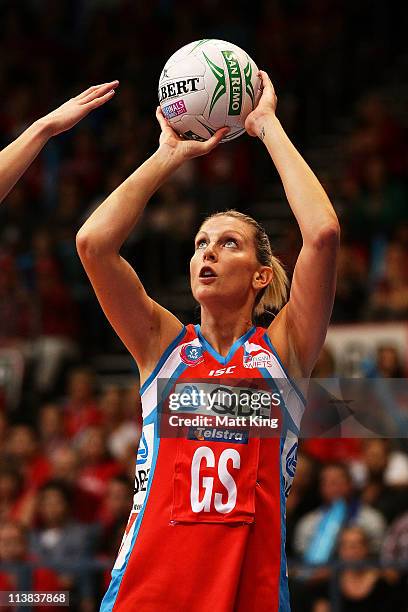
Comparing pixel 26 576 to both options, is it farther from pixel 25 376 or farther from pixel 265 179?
pixel 265 179

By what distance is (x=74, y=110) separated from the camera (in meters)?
4.23

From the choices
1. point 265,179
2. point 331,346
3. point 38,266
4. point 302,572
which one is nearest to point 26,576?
point 302,572

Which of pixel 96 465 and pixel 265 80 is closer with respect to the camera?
pixel 265 80

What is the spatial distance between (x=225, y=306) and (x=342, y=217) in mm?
7238

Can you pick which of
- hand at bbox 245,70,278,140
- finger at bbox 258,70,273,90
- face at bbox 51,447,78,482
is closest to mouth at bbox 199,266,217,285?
hand at bbox 245,70,278,140

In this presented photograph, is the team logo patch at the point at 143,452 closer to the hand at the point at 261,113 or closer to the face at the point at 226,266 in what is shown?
the face at the point at 226,266

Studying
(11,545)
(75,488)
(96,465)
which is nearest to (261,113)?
(11,545)

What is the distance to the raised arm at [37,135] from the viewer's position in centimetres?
390

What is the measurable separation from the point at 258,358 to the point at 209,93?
1.07 meters

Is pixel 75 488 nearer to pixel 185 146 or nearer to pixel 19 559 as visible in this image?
pixel 19 559

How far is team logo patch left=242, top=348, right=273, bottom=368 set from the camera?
398cm

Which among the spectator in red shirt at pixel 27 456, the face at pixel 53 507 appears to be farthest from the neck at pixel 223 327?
the spectator in red shirt at pixel 27 456

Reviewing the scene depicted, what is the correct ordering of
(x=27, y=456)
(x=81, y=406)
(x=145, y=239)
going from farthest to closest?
(x=145, y=239)
(x=81, y=406)
(x=27, y=456)

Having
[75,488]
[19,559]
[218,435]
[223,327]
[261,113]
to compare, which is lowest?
[19,559]
